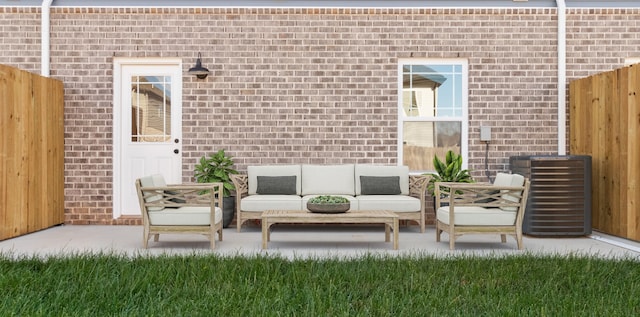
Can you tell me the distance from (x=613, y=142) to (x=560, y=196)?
0.98 metres

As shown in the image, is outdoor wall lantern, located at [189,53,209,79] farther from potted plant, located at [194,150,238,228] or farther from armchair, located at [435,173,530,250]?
armchair, located at [435,173,530,250]

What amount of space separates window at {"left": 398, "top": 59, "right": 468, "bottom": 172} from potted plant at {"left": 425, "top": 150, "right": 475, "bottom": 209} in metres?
0.54

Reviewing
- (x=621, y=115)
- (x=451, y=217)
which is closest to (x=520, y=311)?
(x=451, y=217)

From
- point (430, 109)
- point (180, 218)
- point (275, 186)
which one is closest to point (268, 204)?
point (275, 186)

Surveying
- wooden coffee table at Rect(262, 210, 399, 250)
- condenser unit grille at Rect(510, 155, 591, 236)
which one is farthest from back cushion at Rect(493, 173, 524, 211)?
wooden coffee table at Rect(262, 210, 399, 250)

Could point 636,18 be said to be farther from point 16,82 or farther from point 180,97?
point 16,82

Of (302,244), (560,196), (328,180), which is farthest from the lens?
(328,180)

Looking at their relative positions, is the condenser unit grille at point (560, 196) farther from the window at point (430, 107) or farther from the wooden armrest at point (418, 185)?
the window at point (430, 107)

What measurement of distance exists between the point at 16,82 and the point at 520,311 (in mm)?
6526

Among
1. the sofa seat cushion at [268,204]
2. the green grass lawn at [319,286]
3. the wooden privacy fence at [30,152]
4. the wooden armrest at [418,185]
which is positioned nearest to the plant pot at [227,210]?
the sofa seat cushion at [268,204]

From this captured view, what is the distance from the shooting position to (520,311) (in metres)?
3.67

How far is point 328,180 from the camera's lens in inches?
324

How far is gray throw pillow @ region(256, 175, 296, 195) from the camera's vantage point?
8.04 metres

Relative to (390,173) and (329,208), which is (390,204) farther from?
(329,208)
